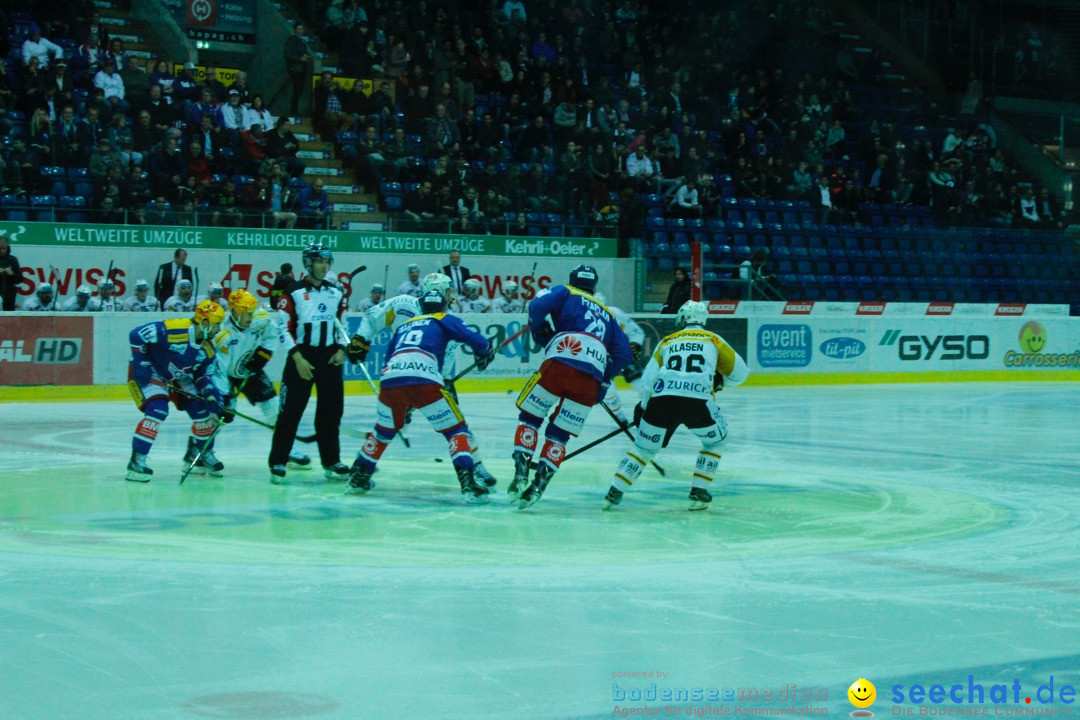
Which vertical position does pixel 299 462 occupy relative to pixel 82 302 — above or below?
below

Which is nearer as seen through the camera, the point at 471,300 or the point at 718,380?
the point at 718,380

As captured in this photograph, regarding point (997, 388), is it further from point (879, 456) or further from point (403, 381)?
point (403, 381)

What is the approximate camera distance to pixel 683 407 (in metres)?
8.35

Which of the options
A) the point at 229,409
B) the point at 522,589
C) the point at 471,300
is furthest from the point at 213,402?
the point at 471,300

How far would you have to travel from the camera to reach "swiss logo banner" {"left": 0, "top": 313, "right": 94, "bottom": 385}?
16.0 meters

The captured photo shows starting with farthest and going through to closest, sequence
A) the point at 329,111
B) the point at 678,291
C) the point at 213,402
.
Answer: the point at 329,111, the point at 678,291, the point at 213,402

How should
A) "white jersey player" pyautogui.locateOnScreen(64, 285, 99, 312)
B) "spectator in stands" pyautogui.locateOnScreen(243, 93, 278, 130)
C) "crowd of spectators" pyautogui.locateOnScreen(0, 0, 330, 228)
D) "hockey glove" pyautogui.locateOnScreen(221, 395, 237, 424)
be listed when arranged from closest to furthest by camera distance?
"hockey glove" pyautogui.locateOnScreen(221, 395, 237, 424)
"white jersey player" pyautogui.locateOnScreen(64, 285, 99, 312)
"crowd of spectators" pyautogui.locateOnScreen(0, 0, 330, 228)
"spectator in stands" pyautogui.locateOnScreen(243, 93, 278, 130)

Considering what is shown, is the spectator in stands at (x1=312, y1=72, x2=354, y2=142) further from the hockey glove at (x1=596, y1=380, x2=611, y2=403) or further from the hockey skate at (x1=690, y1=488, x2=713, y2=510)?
the hockey skate at (x1=690, y1=488, x2=713, y2=510)

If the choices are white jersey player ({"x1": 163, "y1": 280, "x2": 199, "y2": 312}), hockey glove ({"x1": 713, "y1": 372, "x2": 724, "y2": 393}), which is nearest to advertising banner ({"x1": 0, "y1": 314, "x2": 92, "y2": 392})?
white jersey player ({"x1": 163, "y1": 280, "x2": 199, "y2": 312})

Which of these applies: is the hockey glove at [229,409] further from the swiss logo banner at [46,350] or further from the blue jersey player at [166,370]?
the swiss logo banner at [46,350]

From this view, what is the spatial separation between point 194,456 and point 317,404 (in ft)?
3.53

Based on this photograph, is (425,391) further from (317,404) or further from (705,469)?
(705,469)

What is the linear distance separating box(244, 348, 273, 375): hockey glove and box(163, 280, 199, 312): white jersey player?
730 cm

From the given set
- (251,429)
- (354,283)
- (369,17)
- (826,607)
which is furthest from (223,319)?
(369,17)
